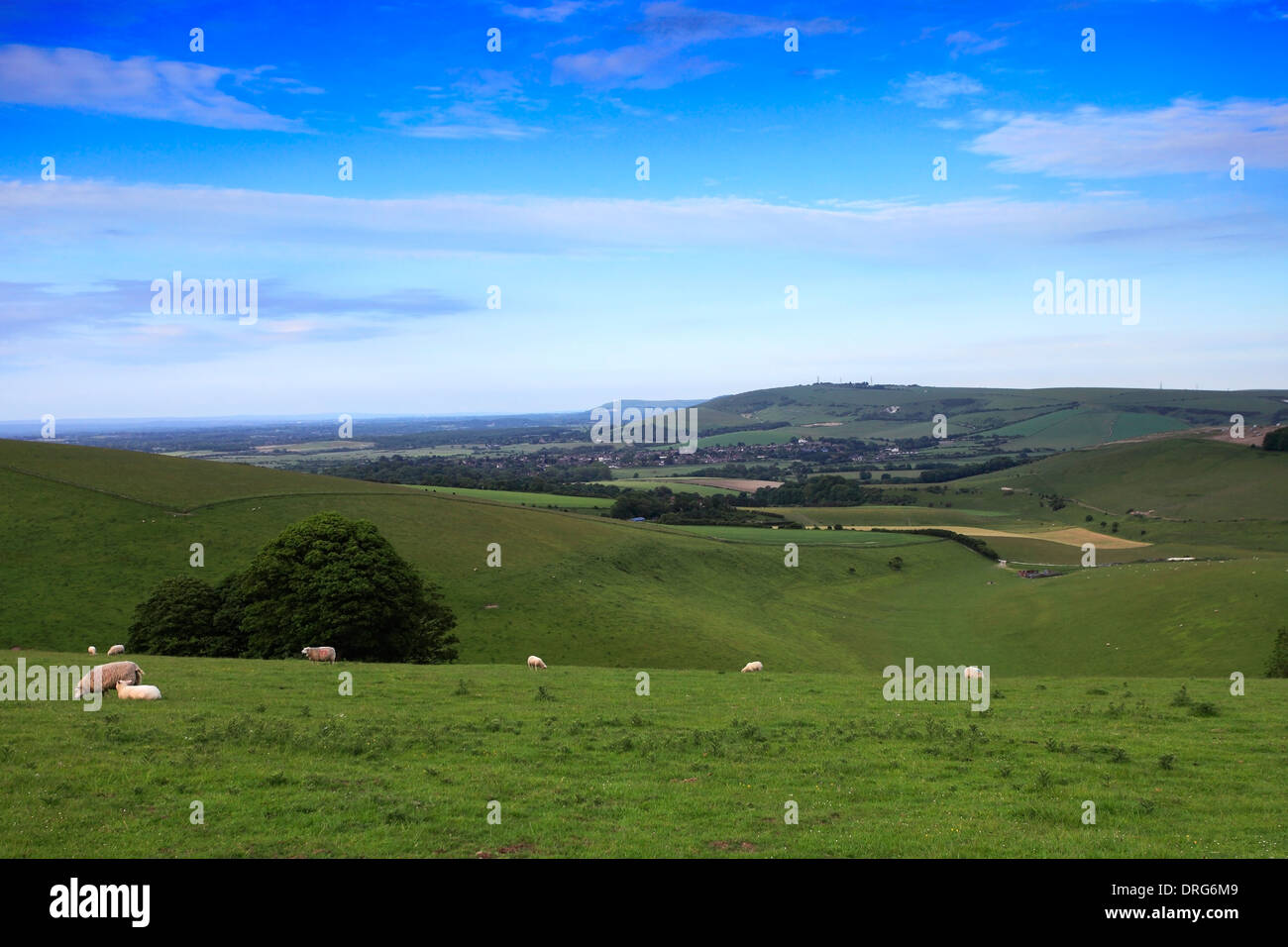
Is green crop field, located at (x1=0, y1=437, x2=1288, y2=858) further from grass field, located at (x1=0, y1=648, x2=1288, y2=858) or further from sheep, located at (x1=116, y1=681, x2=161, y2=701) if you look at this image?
sheep, located at (x1=116, y1=681, x2=161, y2=701)

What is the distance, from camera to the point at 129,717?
18703mm

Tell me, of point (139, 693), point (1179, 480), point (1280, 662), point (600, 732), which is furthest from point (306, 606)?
point (1179, 480)

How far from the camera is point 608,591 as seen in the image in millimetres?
66875

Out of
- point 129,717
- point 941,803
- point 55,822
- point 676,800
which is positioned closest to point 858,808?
point 941,803

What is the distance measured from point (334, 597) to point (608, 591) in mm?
31934

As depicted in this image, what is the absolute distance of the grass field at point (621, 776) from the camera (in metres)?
12.4

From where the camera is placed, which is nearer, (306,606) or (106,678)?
(106,678)

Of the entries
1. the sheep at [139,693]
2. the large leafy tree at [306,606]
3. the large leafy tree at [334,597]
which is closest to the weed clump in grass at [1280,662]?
the large leafy tree at [334,597]

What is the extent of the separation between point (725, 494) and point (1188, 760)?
149 meters

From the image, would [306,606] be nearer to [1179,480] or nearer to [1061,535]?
[1061,535]

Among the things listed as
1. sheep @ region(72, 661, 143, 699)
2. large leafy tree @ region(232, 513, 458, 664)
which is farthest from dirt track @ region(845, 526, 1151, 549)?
sheep @ region(72, 661, 143, 699)

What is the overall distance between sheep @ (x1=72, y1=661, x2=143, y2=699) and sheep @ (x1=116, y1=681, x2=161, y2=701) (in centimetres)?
63

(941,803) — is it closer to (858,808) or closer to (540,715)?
(858,808)
